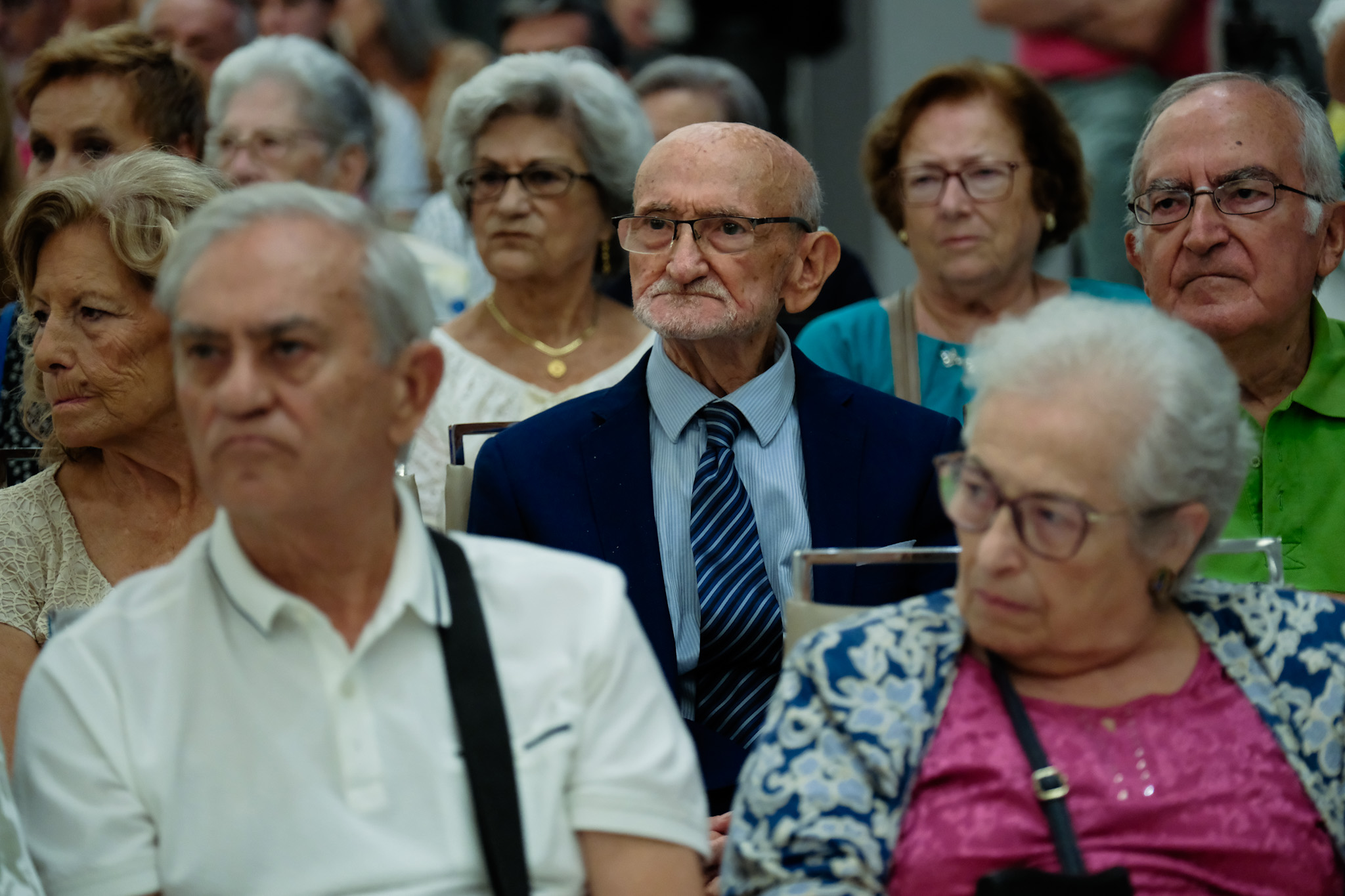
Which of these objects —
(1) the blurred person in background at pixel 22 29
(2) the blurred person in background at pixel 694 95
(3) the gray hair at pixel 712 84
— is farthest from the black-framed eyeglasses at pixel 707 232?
(1) the blurred person in background at pixel 22 29

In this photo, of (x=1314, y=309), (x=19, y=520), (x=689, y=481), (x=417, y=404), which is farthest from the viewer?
(x=1314, y=309)

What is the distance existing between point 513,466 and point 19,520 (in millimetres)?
804

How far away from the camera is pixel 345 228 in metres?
1.74

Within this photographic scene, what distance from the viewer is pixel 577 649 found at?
1.77 metres

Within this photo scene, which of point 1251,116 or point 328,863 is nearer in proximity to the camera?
point 328,863

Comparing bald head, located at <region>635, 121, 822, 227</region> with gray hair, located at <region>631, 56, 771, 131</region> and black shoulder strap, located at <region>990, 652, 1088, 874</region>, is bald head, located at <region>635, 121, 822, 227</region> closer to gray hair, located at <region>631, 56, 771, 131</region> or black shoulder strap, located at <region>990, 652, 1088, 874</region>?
black shoulder strap, located at <region>990, 652, 1088, 874</region>

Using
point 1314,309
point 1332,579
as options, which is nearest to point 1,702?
point 1332,579

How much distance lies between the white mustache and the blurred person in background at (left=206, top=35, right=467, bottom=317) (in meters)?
1.84

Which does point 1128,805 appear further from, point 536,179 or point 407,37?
point 407,37

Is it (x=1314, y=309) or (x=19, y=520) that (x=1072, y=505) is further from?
(x=19, y=520)

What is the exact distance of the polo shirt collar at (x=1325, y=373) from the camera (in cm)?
273

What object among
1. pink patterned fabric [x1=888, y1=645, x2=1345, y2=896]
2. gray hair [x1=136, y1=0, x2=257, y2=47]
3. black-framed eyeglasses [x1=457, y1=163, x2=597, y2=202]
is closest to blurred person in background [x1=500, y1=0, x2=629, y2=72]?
gray hair [x1=136, y1=0, x2=257, y2=47]

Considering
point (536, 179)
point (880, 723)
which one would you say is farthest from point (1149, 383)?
point (536, 179)

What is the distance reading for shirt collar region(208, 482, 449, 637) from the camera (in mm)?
1712
